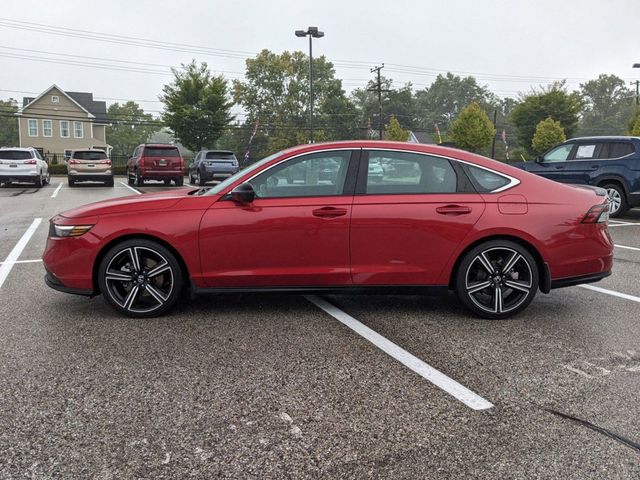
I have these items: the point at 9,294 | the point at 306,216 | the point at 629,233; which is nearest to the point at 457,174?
the point at 306,216

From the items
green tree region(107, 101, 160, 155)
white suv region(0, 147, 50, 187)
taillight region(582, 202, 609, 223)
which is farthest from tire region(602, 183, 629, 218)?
green tree region(107, 101, 160, 155)

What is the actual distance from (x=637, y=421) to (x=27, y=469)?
302 centimetres

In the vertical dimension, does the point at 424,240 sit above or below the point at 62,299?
above

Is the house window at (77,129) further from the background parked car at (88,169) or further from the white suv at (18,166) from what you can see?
the background parked car at (88,169)

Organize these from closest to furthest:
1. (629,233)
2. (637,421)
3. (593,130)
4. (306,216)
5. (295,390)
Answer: (637,421)
(295,390)
(306,216)
(629,233)
(593,130)

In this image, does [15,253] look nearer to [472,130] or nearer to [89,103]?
[472,130]

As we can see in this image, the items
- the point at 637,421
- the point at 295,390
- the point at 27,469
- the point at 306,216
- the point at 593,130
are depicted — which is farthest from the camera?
the point at 593,130

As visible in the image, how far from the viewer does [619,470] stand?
8.27 feet

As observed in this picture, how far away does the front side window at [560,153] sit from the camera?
12898mm

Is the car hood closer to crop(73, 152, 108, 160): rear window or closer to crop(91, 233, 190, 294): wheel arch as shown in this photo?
crop(91, 233, 190, 294): wheel arch

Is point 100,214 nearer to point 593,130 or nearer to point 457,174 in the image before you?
point 457,174

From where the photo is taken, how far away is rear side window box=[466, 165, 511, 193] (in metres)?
4.86

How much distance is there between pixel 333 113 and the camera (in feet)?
264

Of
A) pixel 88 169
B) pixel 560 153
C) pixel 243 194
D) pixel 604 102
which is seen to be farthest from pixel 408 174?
pixel 604 102
